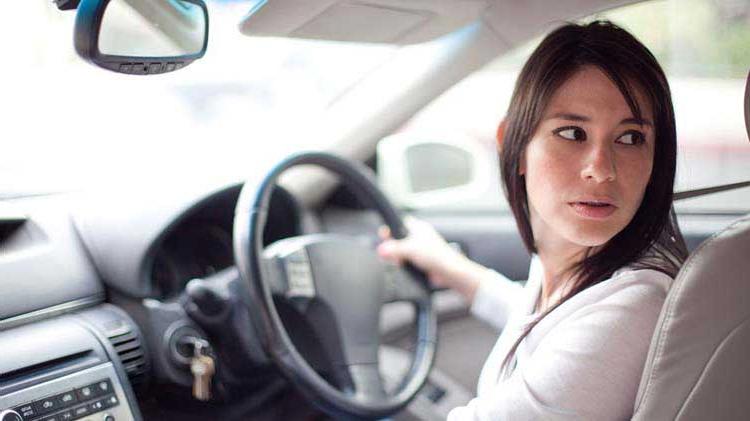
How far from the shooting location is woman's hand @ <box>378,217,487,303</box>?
2201mm

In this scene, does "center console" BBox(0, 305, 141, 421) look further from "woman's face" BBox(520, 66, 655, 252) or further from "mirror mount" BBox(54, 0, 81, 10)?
"woman's face" BBox(520, 66, 655, 252)

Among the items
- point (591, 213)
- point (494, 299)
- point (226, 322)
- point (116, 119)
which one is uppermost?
point (591, 213)

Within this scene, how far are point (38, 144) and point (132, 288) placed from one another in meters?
0.50

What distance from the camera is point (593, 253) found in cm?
150

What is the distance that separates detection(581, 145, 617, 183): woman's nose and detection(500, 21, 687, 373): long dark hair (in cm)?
7

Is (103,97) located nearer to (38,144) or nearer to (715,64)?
(38,144)

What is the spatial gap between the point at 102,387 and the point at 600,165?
105 cm

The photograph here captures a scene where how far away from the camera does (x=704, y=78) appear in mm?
1809

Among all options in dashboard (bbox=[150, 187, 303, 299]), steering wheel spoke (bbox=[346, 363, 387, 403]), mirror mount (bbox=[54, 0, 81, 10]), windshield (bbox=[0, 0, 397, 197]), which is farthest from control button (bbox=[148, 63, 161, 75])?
steering wheel spoke (bbox=[346, 363, 387, 403])

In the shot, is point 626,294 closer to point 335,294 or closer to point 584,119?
point 584,119

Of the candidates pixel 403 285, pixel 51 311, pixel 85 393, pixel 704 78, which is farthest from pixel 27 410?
pixel 704 78

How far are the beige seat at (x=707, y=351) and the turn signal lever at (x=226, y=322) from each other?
1.01 meters

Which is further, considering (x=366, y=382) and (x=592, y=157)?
(x=366, y=382)

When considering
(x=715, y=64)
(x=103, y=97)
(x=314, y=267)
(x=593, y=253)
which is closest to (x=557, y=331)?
(x=593, y=253)
